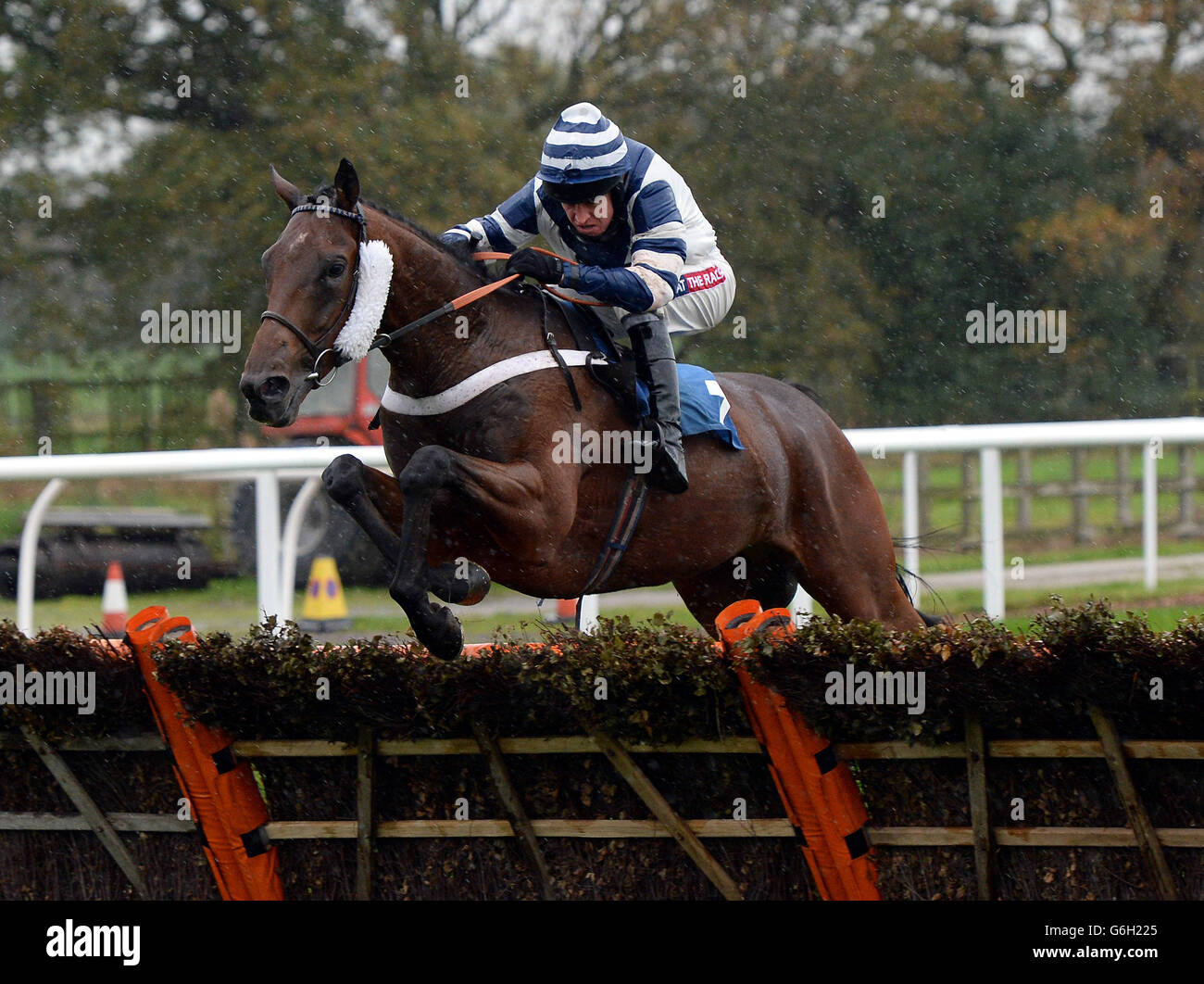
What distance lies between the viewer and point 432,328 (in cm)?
389

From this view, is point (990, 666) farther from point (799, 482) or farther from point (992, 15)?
point (992, 15)

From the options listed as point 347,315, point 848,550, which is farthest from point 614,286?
point 848,550

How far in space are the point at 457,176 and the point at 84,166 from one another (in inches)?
130

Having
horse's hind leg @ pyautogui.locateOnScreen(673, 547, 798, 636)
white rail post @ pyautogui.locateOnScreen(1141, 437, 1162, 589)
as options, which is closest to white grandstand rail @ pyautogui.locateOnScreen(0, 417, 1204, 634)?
white rail post @ pyautogui.locateOnScreen(1141, 437, 1162, 589)

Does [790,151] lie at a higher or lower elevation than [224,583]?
higher

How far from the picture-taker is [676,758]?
3.48 metres

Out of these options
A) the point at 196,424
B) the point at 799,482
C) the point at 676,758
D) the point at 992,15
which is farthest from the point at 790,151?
the point at 676,758

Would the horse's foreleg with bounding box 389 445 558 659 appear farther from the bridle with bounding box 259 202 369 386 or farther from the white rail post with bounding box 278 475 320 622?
the white rail post with bounding box 278 475 320 622

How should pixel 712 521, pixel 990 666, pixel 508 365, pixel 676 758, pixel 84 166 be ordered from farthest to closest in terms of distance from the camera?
pixel 84 166, pixel 712 521, pixel 508 365, pixel 676 758, pixel 990 666

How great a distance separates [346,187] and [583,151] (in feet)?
2.05

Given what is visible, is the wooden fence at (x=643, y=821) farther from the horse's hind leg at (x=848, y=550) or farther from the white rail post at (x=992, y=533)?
the white rail post at (x=992, y=533)

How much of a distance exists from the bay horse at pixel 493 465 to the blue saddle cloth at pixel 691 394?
0.05 meters

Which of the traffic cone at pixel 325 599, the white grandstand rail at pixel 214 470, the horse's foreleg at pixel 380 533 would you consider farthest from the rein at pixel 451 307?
the traffic cone at pixel 325 599
